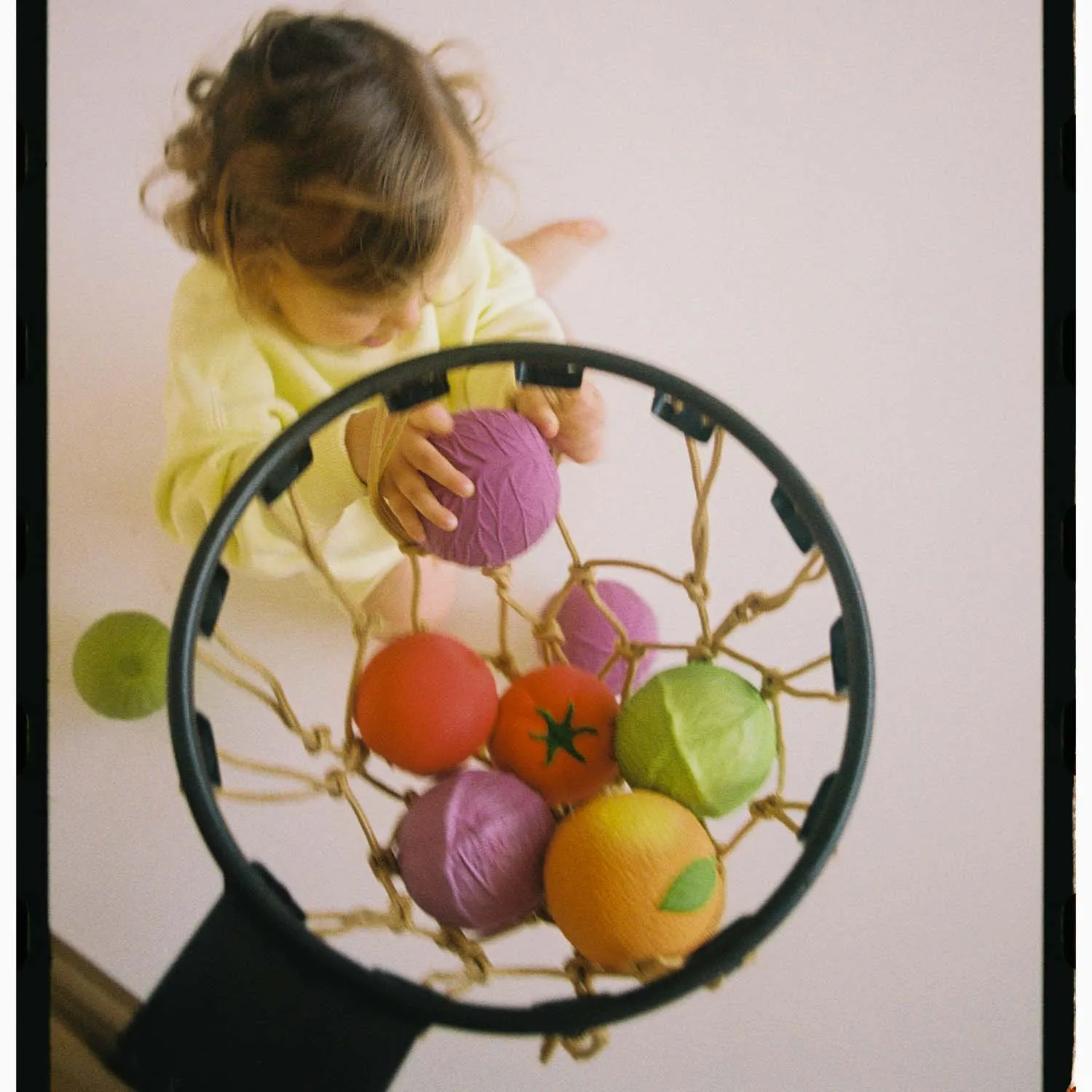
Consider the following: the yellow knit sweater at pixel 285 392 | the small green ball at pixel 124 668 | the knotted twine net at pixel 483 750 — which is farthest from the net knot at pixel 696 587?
the small green ball at pixel 124 668

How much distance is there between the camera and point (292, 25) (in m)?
0.86

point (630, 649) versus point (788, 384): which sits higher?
point (788, 384)

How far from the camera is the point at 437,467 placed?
2.30 feet

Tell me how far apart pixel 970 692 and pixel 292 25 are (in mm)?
871

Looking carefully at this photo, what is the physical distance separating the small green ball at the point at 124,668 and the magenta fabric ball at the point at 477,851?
1.22 ft

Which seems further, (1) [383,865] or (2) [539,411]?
(2) [539,411]

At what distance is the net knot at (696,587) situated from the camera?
0.74 metres

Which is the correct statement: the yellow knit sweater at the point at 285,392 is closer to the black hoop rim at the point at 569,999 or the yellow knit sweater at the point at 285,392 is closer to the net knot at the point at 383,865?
the black hoop rim at the point at 569,999

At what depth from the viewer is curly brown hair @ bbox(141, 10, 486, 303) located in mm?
798

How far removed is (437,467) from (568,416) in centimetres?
20

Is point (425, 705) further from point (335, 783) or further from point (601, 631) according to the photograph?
point (601, 631)

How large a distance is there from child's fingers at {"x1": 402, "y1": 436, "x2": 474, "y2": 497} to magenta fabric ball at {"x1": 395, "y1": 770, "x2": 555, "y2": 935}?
0.20 m

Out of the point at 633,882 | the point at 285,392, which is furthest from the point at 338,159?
the point at 633,882

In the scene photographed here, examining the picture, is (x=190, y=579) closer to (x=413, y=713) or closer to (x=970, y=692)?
(x=413, y=713)
